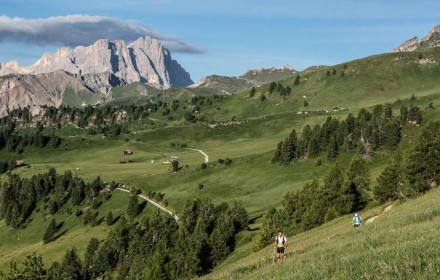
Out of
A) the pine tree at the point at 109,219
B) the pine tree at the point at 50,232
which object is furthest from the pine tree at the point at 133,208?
the pine tree at the point at 50,232

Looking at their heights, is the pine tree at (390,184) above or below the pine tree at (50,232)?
above

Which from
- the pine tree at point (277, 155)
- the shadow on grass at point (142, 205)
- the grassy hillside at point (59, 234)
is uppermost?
the pine tree at point (277, 155)

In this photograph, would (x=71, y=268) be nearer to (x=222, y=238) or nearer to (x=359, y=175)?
(x=222, y=238)

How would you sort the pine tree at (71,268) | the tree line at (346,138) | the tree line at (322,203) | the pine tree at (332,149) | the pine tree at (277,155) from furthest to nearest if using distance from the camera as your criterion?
the pine tree at (277,155) < the pine tree at (332,149) < the tree line at (346,138) < the pine tree at (71,268) < the tree line at (322,203)

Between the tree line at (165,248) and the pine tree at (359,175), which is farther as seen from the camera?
the tree line at (165,248)

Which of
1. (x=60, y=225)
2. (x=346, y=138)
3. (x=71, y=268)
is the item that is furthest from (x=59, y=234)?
(x=346, y=138)

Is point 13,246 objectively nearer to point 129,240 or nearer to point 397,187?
point 129,240

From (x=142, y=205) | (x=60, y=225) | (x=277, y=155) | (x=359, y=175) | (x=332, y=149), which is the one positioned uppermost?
(x=359, y=175)

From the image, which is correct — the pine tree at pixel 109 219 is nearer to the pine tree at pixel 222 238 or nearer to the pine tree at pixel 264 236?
the pine tree at pixel 222 238

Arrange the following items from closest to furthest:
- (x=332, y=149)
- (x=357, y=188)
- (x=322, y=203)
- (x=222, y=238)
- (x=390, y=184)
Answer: (x=390, y=184) → (x=322, y=203) → (x=357, y=188) → (x=222, y=238) → (x=332, y=149)

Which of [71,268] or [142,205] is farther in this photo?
[142,205]

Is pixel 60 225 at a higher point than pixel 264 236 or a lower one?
lower

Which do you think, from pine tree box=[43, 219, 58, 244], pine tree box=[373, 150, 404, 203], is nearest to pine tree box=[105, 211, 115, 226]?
pine tree box=[43, 219, 58, 244]

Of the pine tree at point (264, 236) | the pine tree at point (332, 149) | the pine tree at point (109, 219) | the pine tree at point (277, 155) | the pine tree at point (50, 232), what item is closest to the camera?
the pine tree at point (264, 236)
